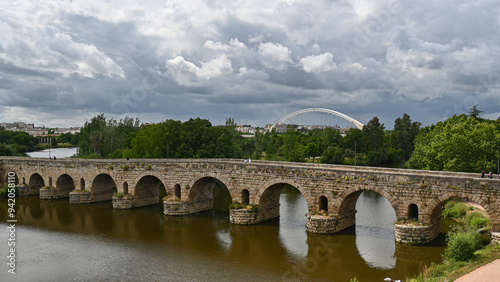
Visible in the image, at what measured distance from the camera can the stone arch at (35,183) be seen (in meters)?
43.4

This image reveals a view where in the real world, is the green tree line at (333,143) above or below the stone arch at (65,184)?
above

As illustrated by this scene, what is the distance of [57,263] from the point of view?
21406 mm

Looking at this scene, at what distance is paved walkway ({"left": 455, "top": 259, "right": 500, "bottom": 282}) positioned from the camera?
14469 mm

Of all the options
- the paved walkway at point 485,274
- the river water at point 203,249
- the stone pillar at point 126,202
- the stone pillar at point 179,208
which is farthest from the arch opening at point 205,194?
the paved walkway at point 485,274

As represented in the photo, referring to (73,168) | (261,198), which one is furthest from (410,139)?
(73,168)

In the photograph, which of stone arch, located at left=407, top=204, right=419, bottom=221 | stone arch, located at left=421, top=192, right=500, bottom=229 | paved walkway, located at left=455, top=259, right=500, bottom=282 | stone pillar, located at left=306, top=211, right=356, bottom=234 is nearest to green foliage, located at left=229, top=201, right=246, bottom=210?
stone pillar, located at left=306, top=211, right=356, bottom=234

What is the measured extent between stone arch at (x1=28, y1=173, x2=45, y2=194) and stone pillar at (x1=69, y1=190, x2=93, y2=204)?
8.55 metres

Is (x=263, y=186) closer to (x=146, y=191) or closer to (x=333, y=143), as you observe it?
(x=146, y=191)

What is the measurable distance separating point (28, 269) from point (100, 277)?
460cm

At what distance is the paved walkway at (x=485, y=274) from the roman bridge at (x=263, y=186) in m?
4.83

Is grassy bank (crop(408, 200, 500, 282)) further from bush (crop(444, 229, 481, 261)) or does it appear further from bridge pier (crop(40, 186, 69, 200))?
bridge pier (crop(40, 186, 69, 200))

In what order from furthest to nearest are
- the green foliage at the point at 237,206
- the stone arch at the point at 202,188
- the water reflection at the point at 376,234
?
the stone arch at the point at 202,188
the green foliage at the point at 237,206
the water reflection at the point at 376,234

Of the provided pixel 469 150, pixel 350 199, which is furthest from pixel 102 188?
pixel 469 150

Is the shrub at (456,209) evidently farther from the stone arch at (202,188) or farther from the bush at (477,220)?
the stone arch at (202,188)
